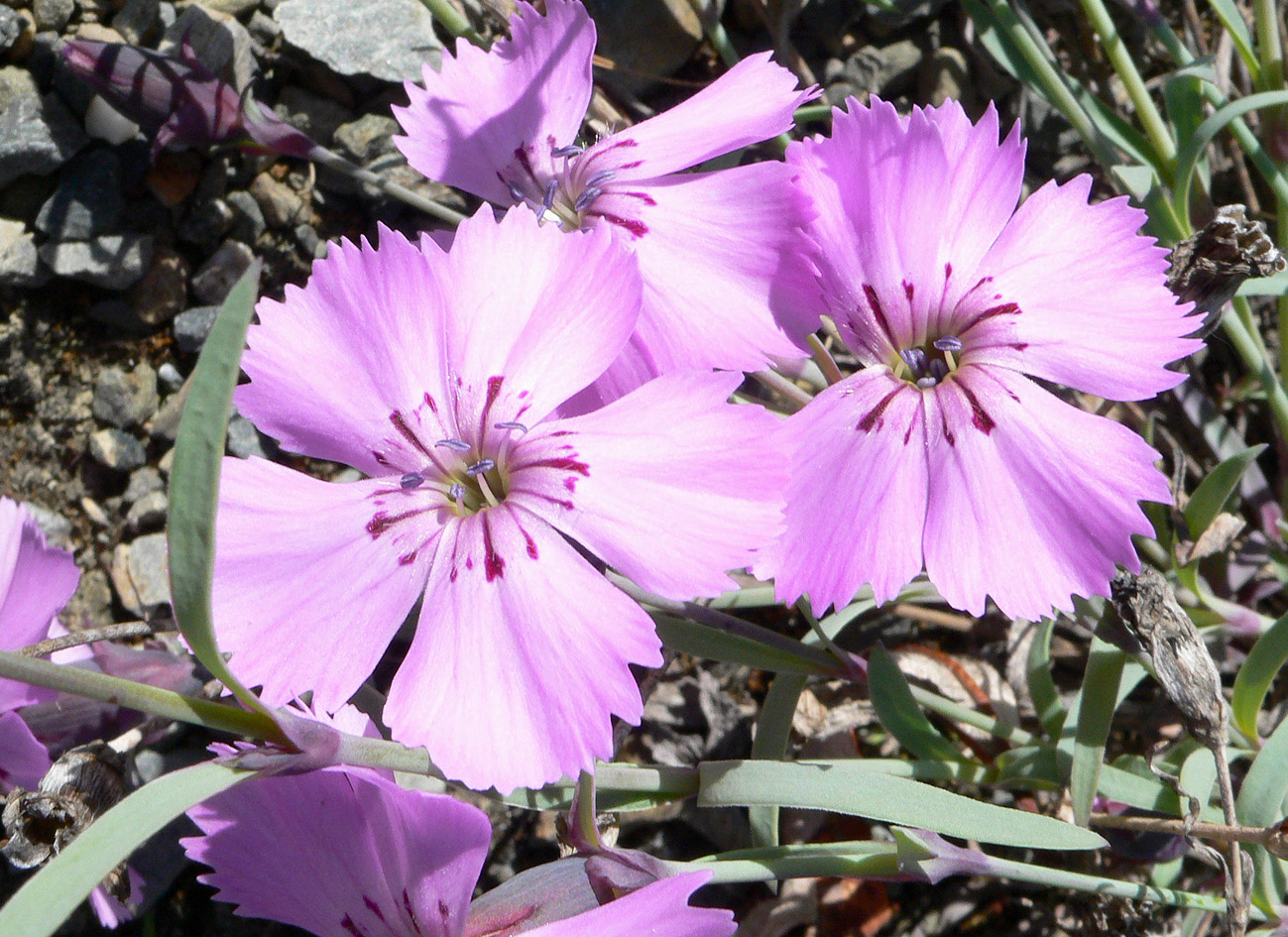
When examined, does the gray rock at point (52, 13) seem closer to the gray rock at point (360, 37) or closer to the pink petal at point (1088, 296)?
the gray rock at point (360, 37)

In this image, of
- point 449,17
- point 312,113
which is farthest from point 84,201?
point 449,17

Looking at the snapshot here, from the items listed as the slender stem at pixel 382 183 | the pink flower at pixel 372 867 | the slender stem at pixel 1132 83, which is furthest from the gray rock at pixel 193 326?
the slender stem at pixel 1132 83

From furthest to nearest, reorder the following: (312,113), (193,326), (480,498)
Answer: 1. (312,113)
2. (193,326)
3. (480,498)

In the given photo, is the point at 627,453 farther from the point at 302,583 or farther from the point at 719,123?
the point at 719,123

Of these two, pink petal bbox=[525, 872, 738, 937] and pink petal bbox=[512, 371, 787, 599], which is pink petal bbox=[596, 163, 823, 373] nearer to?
pink petal bbox=[512, 371, 787, 599]

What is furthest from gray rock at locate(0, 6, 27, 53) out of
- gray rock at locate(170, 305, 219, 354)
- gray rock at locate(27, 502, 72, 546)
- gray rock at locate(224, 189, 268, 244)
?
gray rock at locate(27, 502, 72, 546)
